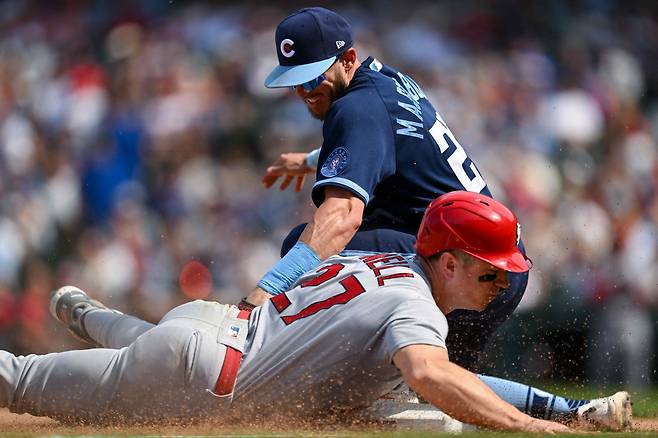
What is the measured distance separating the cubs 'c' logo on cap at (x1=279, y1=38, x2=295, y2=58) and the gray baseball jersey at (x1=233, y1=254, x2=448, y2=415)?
131 centimetres

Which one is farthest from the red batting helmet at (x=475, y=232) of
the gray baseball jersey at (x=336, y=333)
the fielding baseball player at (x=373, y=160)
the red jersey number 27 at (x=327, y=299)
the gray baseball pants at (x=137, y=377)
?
the gray baseball pants at (x=137, y=377)

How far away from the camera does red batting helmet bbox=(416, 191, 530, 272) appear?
4289 millimetres

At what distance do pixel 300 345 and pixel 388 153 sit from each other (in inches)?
49.2

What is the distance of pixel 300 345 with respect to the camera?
4312 millimetres

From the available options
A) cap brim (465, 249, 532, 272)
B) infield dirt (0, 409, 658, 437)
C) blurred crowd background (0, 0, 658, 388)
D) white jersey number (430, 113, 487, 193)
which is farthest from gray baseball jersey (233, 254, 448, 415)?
blurred crowd background (0, 0, 658, 388)

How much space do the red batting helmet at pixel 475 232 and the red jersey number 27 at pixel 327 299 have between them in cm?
34

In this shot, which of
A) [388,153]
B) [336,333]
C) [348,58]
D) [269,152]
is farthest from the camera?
[269,152]

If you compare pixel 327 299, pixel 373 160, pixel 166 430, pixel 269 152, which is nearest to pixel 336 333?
pixel 327 299

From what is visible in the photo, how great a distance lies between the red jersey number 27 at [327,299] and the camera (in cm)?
429

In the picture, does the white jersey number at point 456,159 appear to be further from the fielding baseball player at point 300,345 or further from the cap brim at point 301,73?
the fielding baseball player at point 300,345

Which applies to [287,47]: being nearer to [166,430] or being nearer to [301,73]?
[301,73]

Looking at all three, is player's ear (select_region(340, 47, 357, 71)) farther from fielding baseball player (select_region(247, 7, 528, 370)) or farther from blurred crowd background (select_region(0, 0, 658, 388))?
blurred crowd background (select_region(0, 0, 658, 388))

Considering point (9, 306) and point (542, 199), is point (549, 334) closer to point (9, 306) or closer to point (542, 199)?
point (542, 199)

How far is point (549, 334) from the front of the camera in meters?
8.55
